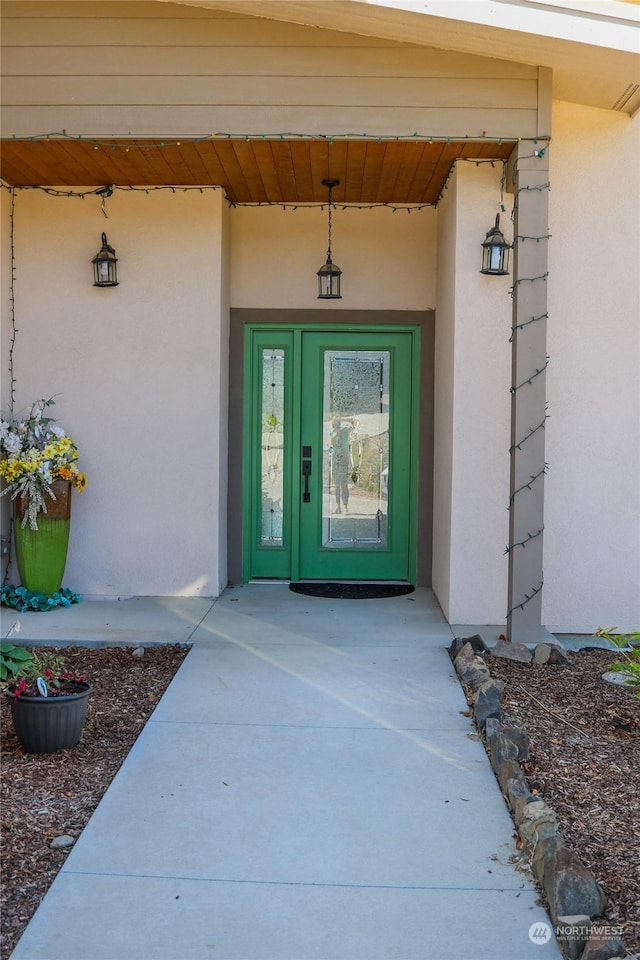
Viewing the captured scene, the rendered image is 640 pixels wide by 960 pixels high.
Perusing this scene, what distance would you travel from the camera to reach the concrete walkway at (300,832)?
2.29m

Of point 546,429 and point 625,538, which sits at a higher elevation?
point 546,429

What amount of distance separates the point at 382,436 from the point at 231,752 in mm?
3864

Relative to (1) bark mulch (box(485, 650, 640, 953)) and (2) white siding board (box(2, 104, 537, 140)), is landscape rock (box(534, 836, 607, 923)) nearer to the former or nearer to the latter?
(1) bark mulch (box(485, 650, 640, 953))

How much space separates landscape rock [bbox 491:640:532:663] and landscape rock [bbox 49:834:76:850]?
9.25ft

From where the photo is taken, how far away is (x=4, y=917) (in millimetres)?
2350

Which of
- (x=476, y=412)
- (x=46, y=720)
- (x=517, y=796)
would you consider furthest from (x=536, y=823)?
(x=476, y=412)

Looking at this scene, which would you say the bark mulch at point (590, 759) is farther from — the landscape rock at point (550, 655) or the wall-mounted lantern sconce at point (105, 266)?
the wall-mounted lantern sconce at point (105, 266)

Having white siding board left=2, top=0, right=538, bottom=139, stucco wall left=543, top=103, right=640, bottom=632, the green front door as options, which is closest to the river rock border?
stucco wall left=543, top=103, right=640, bottom=632

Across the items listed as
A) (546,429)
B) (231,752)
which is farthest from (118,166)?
(231,752)

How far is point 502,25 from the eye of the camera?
14.3ft

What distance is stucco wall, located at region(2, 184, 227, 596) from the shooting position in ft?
20.9

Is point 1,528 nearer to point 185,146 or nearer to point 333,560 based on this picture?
point 333,560

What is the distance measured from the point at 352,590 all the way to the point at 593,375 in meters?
2.41

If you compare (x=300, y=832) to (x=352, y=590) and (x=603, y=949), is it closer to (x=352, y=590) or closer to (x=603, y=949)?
(x=603, y=949)
